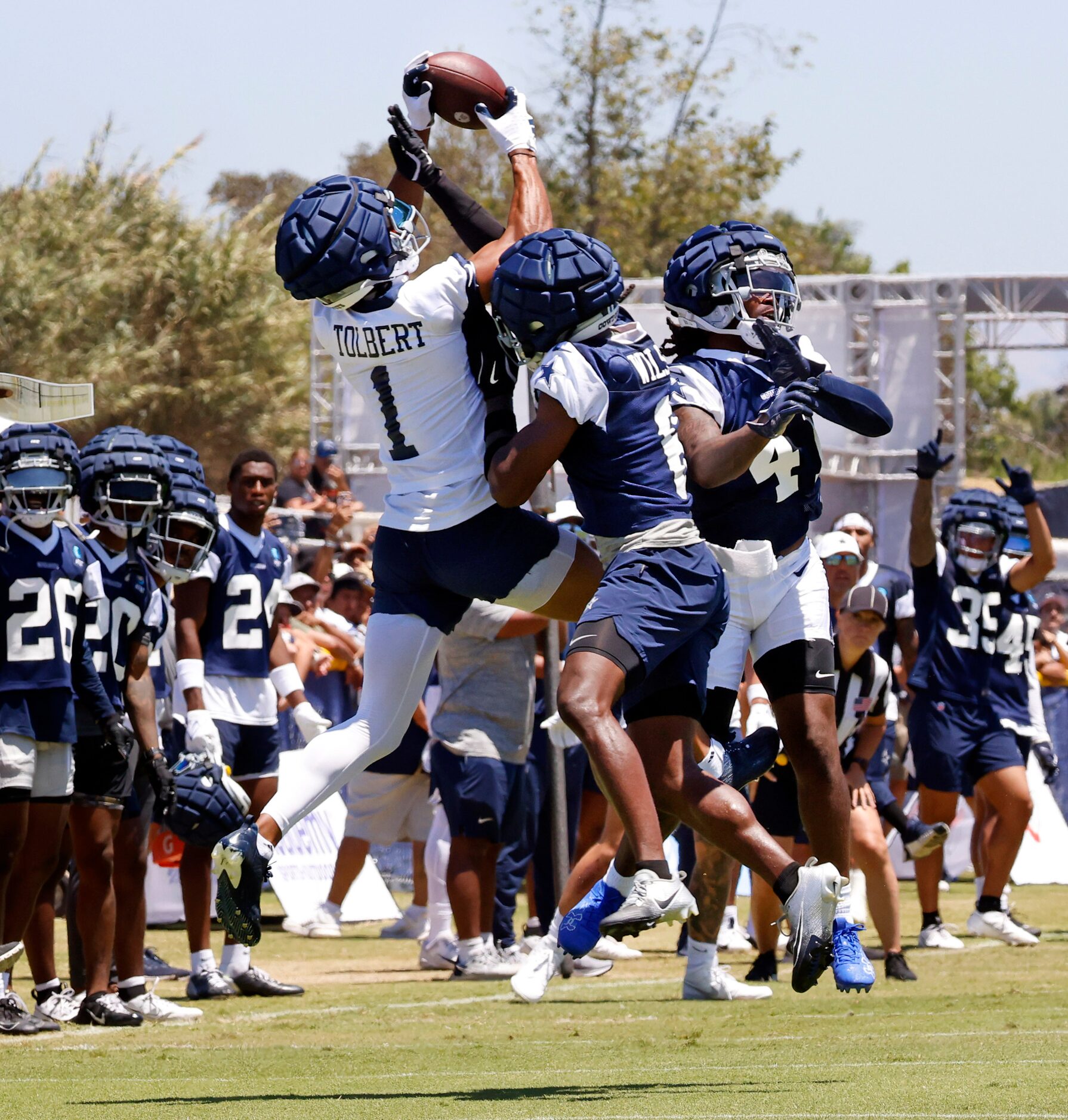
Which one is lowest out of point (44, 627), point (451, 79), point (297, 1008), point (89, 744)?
point (297, 1008)

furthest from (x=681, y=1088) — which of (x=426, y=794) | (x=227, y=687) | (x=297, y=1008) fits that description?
(x=426, y=794)

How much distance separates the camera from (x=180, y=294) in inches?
1260

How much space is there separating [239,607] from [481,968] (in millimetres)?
2124

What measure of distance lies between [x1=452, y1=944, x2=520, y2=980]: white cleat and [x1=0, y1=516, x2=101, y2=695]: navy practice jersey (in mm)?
2776

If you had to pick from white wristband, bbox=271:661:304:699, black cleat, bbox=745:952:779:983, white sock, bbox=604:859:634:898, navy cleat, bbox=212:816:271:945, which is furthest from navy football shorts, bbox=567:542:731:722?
white wristband, bbox=271:661:304:699

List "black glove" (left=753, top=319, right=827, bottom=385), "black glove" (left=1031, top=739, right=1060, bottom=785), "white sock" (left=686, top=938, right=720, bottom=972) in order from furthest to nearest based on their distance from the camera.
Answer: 1. "black glove" (left=1031, top=739, right=1060, bottom=785)
2. "white sock" (left=686, top=938, right=720, bottom=972)
3. "black glove" (left=753, top=319, right=827, bottom=385)

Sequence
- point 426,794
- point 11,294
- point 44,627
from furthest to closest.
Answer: point 11,294 → point 426,794 → point 44,627

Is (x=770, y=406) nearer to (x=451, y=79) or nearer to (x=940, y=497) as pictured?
(x=451, y=79)

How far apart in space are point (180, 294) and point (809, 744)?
2709 centimetres

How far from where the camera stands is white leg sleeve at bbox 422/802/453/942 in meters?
10.0

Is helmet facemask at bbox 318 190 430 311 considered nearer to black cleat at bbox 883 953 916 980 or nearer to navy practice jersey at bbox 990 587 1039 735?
black cleat at bbox 883 953 916 980

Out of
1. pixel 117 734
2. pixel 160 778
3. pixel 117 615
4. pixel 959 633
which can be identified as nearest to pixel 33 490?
pixel 117 615

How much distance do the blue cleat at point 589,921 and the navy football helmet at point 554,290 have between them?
167 centimetres

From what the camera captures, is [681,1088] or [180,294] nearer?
[681,1088]
